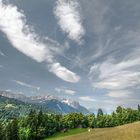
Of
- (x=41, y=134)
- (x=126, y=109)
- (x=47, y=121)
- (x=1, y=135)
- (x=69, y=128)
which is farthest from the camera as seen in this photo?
(x=126, y=109)

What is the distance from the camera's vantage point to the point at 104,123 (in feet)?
618

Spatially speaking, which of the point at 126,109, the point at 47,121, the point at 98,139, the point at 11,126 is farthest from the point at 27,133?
the point at 98,139

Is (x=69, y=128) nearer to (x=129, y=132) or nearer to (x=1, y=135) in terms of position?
(x=1, y=135)

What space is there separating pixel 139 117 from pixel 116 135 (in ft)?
468

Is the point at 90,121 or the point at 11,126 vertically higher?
the point at 90,121

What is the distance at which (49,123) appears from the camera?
6747 inches

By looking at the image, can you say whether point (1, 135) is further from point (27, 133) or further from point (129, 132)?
point (129, 132)

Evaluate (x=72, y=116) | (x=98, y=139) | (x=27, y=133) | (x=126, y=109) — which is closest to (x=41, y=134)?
(x=27, y=133)

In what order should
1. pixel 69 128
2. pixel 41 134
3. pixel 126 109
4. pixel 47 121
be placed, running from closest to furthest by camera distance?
1. pixel 41 134
2. pixel 47 121
3. pixel 69 128
4. pixel 126 109

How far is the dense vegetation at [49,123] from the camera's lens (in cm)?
14988

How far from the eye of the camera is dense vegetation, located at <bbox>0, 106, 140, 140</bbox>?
492 feet

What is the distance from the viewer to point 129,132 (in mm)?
54219

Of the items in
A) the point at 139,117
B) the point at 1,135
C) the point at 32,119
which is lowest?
the point at 1,135

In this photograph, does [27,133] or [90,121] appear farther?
[90,121]
